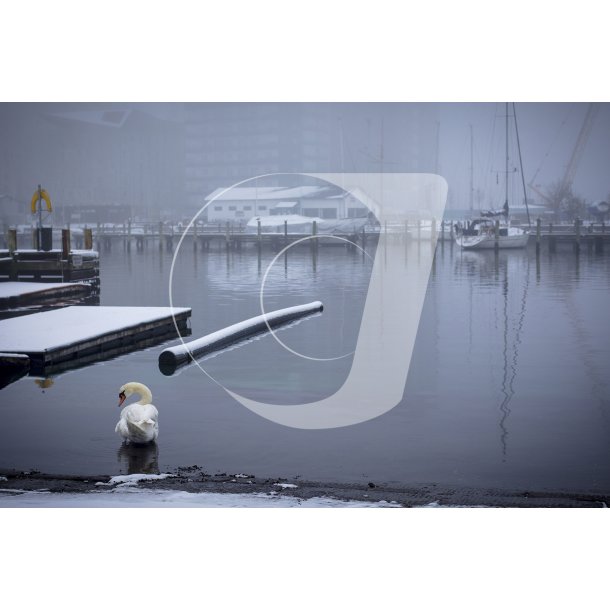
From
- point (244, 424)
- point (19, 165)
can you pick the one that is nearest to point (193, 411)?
point (244, 424)

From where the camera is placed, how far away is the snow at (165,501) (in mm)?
6012

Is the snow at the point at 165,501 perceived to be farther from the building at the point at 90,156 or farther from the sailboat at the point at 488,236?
the sailboat at the point at 488,236

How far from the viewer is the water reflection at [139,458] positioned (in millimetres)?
6772

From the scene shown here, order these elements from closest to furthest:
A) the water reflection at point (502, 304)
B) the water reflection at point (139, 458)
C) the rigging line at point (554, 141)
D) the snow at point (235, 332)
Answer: the water reflection at point (139, 458), the water reflection at point (502, 304), the snow at point (235, 332), the rigging line at point (554, 141)

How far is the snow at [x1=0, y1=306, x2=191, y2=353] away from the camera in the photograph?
10664 mm

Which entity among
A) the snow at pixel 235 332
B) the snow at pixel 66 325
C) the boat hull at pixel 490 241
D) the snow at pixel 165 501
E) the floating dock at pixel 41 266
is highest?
the boat hull at pixel 490 241

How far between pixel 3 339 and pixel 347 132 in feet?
37.8

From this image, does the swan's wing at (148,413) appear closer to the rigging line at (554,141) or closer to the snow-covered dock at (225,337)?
the snow-covered dock at (225,337)

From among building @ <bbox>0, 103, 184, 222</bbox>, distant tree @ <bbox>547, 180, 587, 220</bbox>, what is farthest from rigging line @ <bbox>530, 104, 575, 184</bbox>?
building @ <bbox>0, 103, 184, 222</bbox>

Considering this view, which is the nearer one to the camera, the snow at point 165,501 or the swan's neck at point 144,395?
the snow at point 165,501

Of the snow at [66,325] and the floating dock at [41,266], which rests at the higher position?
the floating dock at [41,266]

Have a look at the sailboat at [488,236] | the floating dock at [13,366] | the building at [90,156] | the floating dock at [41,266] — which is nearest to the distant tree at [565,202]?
the sailboat at [488,236]

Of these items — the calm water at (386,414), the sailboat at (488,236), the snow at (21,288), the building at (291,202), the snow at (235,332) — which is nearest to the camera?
the calm water at (386,414)

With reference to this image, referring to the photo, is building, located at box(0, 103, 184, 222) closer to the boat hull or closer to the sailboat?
the sailboat
